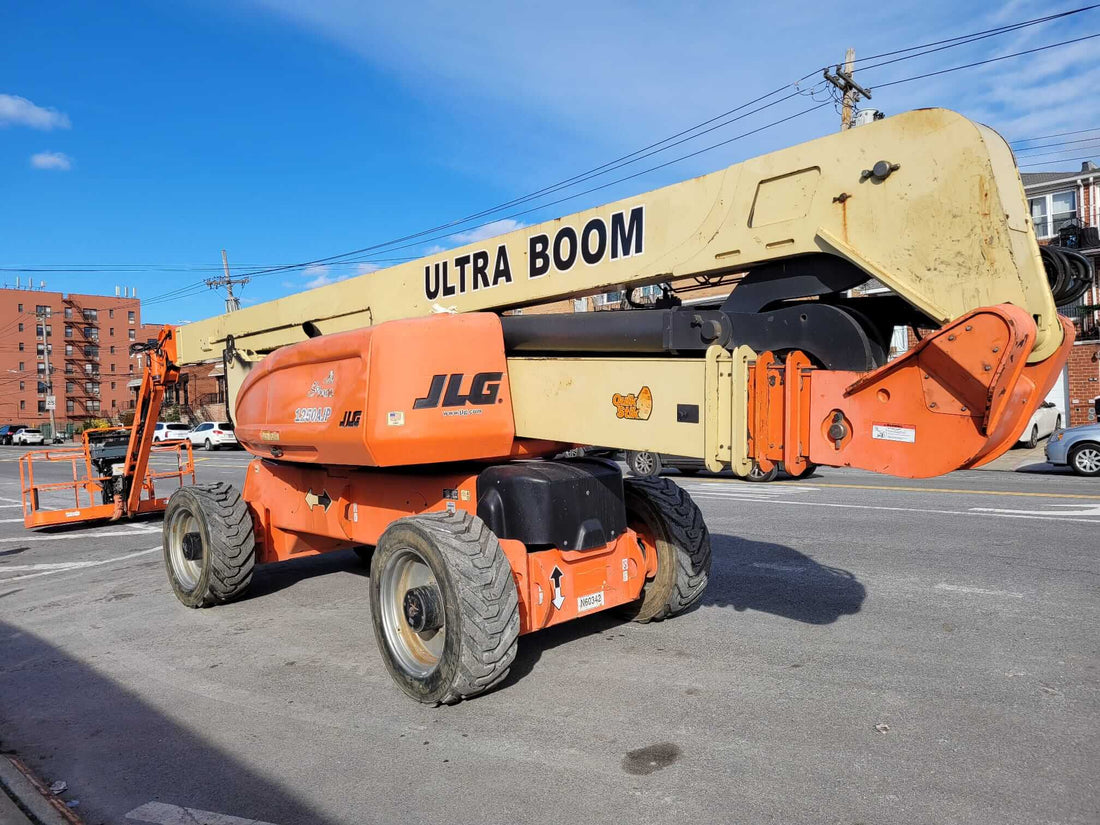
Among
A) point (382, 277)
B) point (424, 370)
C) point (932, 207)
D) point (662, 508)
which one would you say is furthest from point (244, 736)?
point (932, 207)

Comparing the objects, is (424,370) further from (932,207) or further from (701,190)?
(932,207)

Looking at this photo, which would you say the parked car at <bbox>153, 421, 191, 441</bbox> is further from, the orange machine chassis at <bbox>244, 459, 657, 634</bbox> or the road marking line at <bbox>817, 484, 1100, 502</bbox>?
the orange machine chassis at <bbox>244, 459, 657, 634</bbox>

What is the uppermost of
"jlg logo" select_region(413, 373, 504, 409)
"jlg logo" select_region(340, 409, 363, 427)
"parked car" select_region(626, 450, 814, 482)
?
"jlg logo" select_region(413, 373, 504, 409)

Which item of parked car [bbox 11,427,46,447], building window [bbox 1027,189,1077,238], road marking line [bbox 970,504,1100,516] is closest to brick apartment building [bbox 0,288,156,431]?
parked car [bbox 11,427,46,447]

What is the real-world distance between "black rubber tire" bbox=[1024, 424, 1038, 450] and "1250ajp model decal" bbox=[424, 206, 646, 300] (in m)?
20.8

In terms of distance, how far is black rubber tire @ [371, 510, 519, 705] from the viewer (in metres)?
4.48

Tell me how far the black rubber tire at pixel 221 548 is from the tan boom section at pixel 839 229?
10.1 ft

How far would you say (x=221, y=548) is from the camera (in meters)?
7.02

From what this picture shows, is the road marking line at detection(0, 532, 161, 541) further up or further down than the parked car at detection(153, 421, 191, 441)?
further down

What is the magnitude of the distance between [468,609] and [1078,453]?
1663cm

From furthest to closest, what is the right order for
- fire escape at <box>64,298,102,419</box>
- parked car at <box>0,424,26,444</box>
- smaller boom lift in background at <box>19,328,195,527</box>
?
fire escape at <box>64,298,102,419</box> < parked car at <box>0,424,26,444</box> < smaller boom lift in background at <box>19,328,195,527</box>

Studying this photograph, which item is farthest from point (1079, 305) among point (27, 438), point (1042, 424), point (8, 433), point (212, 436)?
point (8, 433)

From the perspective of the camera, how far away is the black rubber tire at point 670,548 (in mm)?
5852

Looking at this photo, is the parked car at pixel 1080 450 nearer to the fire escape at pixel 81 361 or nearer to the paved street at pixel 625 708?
the paved street at pixel 625 708
